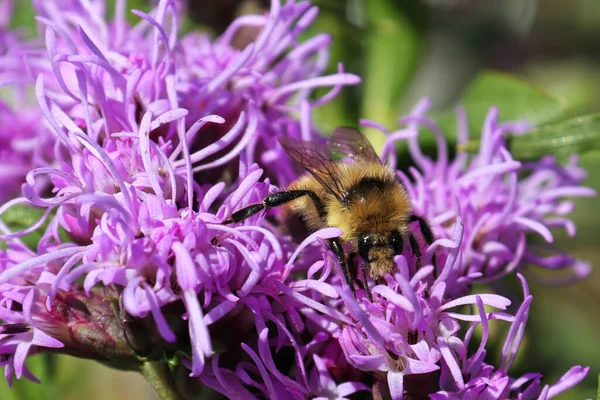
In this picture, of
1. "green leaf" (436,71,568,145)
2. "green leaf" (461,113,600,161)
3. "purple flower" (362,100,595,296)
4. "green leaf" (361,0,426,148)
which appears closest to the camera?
"purple flower" (362,100,595,296)

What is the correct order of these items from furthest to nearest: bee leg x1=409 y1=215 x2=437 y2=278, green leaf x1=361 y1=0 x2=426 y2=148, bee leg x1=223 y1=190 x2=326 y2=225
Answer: green leaf x1=361 y1=0 x2=426 y2=148, bee leg x1=409 y1=215 x2=437 y2=278, bee leg x1=223 y1=190 x2=326 y2=225

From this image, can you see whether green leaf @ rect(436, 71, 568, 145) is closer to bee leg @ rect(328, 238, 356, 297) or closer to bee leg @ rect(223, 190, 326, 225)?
bee leg @ rect(223, 190, 326, 225)

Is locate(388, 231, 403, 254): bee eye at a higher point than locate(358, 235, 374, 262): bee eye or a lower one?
higher

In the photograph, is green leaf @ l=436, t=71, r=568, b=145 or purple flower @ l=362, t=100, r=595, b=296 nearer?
purple flower @ l=362, t=100, r=595, b=296

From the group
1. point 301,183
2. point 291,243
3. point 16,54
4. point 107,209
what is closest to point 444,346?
point 291,243

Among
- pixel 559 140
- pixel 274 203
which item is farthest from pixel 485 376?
pixel 559 140

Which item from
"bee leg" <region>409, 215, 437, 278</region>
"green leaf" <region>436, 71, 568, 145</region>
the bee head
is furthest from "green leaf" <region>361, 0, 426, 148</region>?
the bee head

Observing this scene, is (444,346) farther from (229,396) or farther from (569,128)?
(569,128)

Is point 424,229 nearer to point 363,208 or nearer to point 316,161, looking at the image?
point 363,208

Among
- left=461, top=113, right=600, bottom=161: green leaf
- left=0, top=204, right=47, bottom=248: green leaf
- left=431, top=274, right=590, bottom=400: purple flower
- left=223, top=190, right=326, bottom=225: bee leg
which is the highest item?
left=461, top=113, right=600, bottom=161: green leaf
